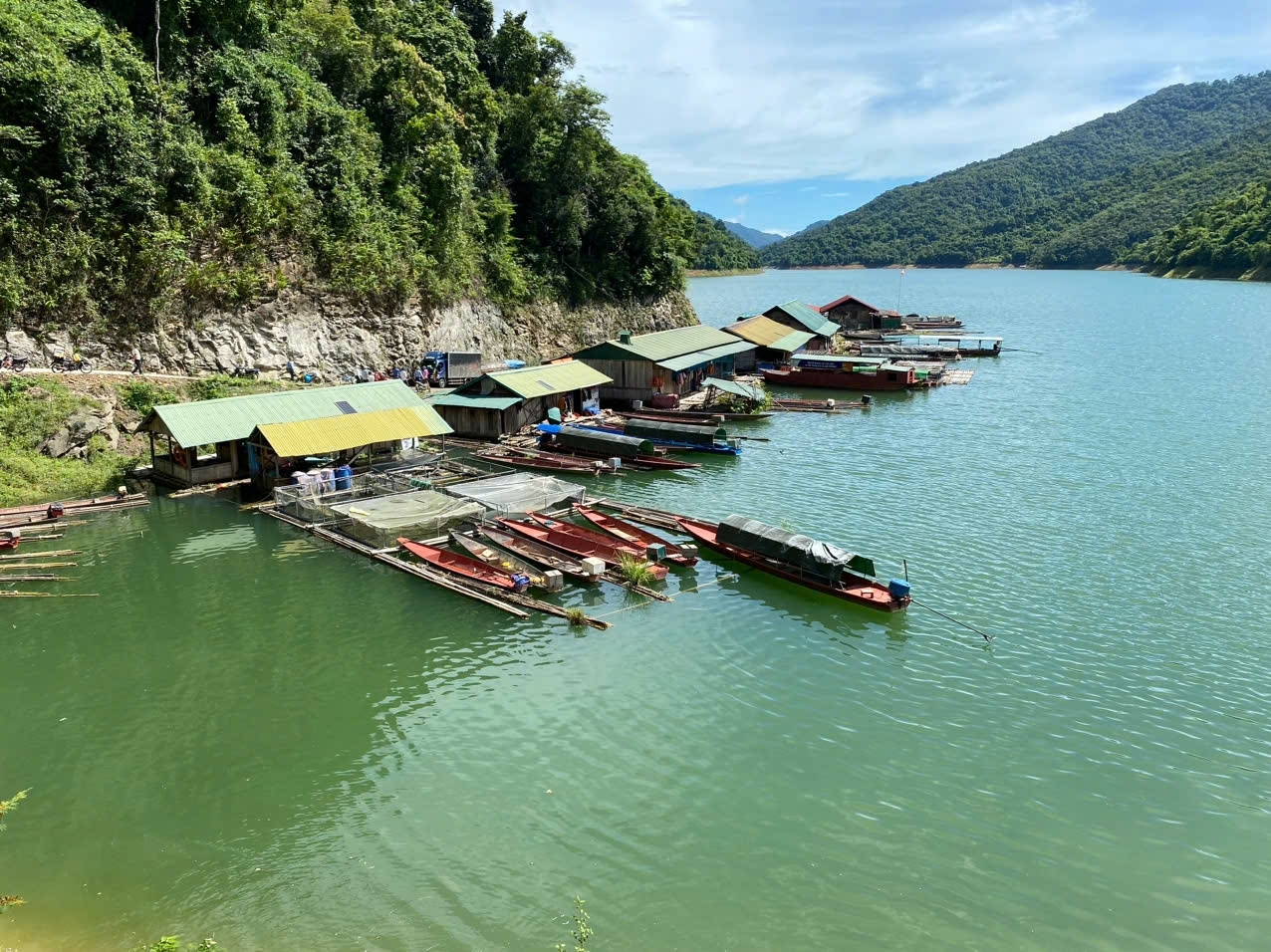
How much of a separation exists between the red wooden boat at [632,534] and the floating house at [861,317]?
7784 centimetres

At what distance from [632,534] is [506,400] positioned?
1803cm

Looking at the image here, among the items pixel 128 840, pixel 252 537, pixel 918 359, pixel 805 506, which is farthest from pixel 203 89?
pixel 918 359

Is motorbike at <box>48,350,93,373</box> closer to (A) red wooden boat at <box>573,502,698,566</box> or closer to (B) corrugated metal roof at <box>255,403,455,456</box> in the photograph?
(B) corrugated metal roof at <box>255,403,455,456</box>

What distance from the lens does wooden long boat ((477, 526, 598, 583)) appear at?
2669cm

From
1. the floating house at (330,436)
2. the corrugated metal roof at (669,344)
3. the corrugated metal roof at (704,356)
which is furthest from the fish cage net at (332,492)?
the corrugated metal roof at (704,356)

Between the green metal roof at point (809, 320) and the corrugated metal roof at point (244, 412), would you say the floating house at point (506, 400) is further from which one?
the green metal roof at point (809, 320)

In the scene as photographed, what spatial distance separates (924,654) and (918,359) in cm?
6431

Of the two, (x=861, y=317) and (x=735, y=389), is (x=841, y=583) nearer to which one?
(x=735, y=389)

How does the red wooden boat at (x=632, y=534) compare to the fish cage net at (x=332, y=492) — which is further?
the fish cage net at (x=332, y=492)

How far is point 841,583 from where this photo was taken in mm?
25859

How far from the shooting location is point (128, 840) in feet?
49.6

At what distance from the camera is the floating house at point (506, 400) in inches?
1779

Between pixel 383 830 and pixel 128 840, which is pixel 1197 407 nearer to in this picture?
pixel 383 830

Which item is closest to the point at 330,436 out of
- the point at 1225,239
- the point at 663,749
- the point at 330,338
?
the point at 330,338
